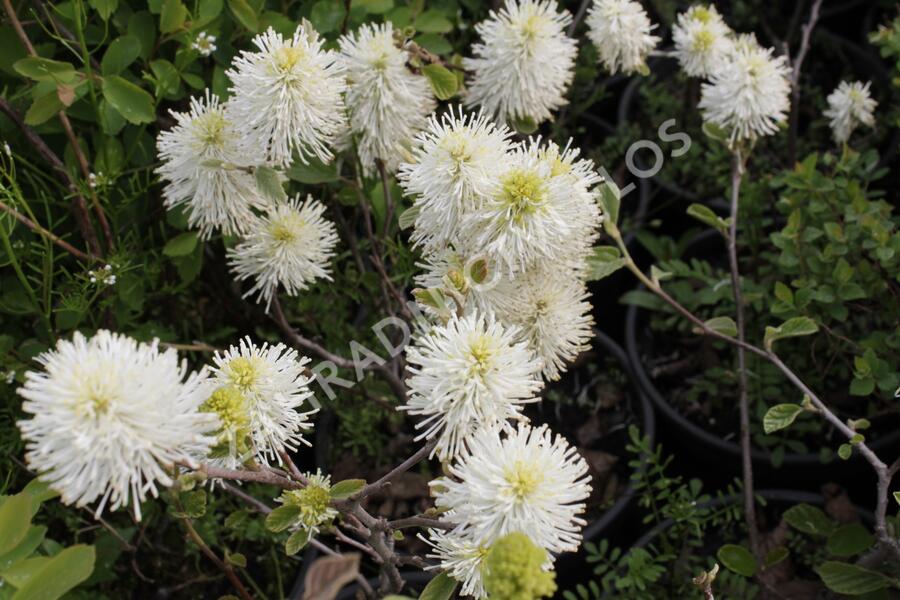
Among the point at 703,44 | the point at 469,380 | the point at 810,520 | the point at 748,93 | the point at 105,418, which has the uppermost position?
the point at 703,44

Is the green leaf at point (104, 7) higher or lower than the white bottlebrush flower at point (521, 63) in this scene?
lower

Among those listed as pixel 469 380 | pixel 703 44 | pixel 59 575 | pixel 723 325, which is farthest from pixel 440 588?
pixel 703 44

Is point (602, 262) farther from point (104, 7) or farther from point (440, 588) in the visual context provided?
point (104, 7)

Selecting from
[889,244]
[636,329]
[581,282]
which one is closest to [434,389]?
[581,282]

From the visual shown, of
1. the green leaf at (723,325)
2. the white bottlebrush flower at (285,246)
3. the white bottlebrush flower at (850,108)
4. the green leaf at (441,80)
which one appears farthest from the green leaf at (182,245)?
the white bottlebrush flower at (850,108)

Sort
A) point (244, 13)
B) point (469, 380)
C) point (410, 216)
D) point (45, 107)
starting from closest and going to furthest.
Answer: point (469, 380) → point (410, 216) → point (45, 107) → point (244, 13)

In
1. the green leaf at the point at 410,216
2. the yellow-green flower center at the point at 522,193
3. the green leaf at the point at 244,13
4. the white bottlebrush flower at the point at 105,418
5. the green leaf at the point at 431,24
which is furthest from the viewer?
the green leaf at the point at 431,24

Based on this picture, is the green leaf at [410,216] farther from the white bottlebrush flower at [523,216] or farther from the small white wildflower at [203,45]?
the small white wildflower at [203,45]

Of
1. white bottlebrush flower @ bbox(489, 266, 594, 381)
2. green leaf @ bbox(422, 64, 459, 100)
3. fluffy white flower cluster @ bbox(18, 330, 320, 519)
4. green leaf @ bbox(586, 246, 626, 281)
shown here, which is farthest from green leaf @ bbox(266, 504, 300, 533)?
green leaf @ bbox(422, 64, 459, 100)

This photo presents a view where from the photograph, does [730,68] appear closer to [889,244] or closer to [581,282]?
[889,244]
